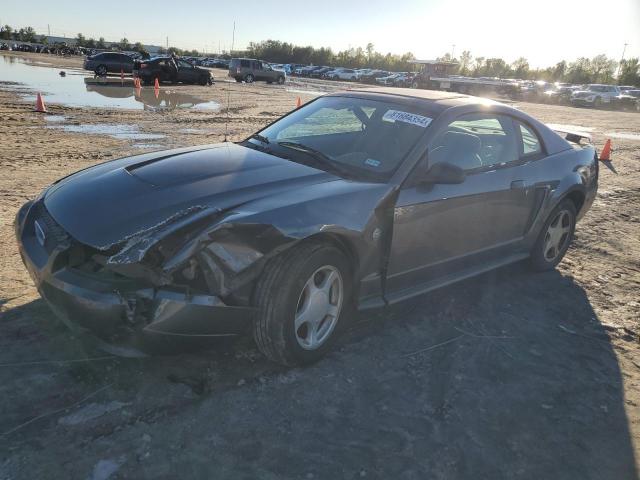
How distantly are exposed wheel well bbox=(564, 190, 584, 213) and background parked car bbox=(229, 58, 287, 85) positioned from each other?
36022mm

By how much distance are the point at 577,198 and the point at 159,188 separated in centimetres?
412

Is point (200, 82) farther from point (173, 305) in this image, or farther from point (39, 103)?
point (173, 305)

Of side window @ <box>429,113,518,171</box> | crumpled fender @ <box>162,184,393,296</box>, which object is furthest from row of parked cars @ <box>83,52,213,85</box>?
crumpled fender @ <box>162,184,393,296</box>

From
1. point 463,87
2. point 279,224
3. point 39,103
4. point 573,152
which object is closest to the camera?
point 279,224

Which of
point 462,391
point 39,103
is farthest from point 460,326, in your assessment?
point 39,103

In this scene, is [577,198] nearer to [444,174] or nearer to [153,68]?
[444,174]

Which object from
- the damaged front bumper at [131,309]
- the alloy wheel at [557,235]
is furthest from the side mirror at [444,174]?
the alloy wheel at [557,235]

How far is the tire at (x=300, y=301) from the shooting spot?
2.81 m

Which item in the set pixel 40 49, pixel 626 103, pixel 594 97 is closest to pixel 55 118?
pixel 594 97

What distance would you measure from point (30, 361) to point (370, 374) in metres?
1.97

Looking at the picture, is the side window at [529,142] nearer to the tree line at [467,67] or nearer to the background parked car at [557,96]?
the background parked car at [557,96]

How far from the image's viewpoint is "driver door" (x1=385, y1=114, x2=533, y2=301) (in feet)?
11.4

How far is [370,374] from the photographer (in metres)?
3.19

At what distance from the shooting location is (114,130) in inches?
452
